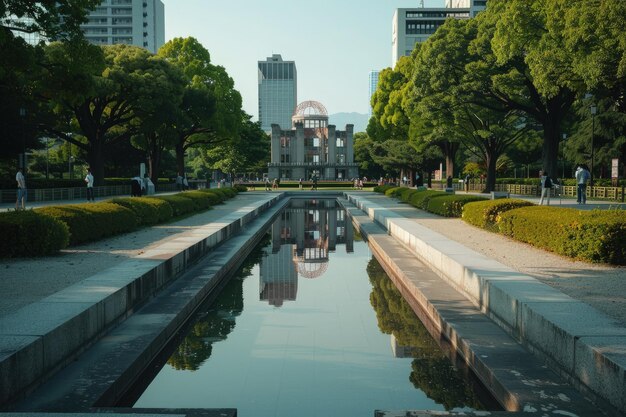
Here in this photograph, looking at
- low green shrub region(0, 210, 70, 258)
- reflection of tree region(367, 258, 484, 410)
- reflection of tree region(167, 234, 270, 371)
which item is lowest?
reflection of tree region(167, 234, 270, 371)

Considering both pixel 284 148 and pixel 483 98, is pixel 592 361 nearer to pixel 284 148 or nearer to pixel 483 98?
pixel 483 98

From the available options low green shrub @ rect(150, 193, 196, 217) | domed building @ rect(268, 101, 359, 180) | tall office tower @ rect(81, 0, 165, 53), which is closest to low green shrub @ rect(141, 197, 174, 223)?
low green shrub @ rect(150, 193, 196, 217)

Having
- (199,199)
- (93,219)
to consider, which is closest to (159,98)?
(199,199)

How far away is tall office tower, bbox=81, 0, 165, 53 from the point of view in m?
127

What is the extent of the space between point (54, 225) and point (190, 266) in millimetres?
2891

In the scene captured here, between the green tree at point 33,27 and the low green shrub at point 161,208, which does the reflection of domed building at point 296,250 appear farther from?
the green tree at point 33,27

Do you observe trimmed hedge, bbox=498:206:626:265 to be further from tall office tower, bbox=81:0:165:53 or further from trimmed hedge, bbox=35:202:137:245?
tall office tower, bbox=81:0:165:53

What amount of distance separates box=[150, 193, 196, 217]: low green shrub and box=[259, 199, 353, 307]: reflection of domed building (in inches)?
146

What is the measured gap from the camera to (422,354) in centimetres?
756

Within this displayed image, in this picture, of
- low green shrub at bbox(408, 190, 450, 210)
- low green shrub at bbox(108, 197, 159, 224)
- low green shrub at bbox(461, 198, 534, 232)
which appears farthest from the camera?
low green shrub at bbox(408, 190, 450, 210)

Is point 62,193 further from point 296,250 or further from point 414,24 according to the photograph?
point 414,24

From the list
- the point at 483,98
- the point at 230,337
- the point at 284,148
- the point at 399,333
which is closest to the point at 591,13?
the point at 483,98

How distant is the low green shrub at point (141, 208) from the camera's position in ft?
61.6

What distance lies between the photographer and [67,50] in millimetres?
17922
